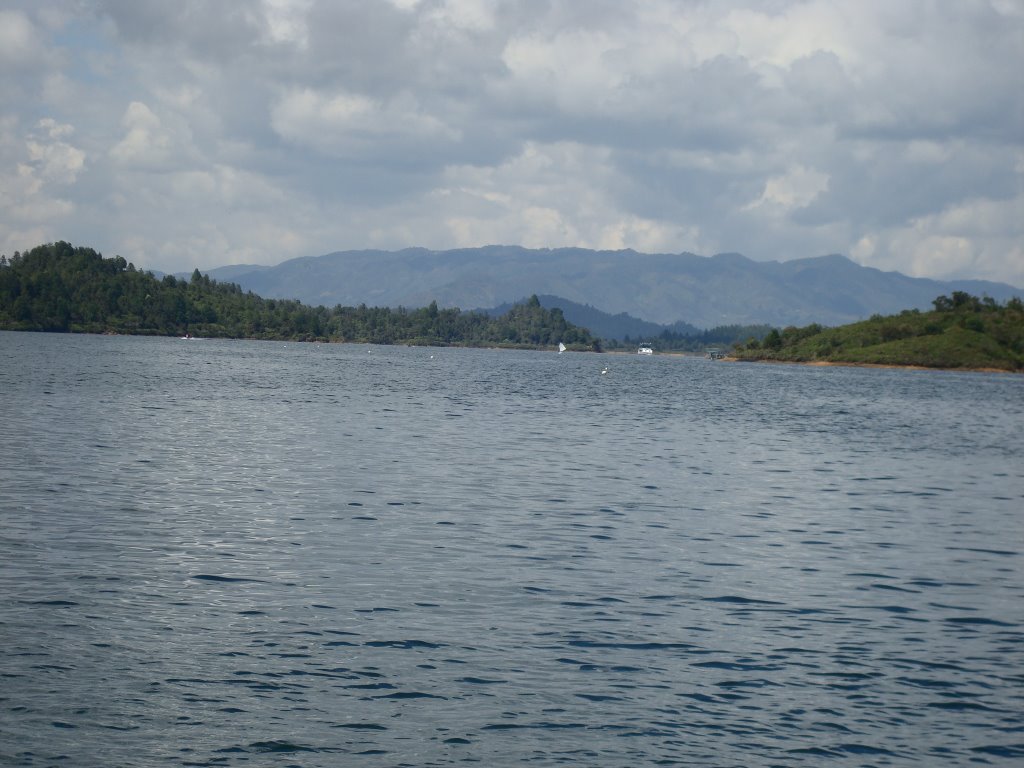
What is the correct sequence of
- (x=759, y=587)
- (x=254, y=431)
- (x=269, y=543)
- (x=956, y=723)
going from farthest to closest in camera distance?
(x=254, y=431)
(x=269, y=543)
(x=759, y=587)
(x=956, y=723)

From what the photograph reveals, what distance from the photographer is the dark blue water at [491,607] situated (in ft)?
60.7

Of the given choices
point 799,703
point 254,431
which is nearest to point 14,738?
point 799,703

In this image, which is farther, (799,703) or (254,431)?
(254,431)

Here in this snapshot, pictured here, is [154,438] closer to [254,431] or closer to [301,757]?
[254,431]

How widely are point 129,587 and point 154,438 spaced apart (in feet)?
114

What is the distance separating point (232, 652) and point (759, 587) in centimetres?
1501

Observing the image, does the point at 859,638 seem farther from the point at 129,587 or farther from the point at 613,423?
the point at 613,423

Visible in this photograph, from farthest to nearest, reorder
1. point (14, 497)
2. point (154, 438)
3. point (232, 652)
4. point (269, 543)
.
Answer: point (154, 438) → point (14, 497) → point (269, 543) → point (232, 652)

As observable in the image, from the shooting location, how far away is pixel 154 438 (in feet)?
197

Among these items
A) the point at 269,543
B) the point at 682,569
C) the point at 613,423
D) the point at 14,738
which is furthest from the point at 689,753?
the point at 613,423

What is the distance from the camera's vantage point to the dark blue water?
1850cm

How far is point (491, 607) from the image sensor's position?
2634 centimetres

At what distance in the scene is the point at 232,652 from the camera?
22.0 metres

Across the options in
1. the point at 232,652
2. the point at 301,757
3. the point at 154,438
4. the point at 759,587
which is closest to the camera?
the point at 301,757
